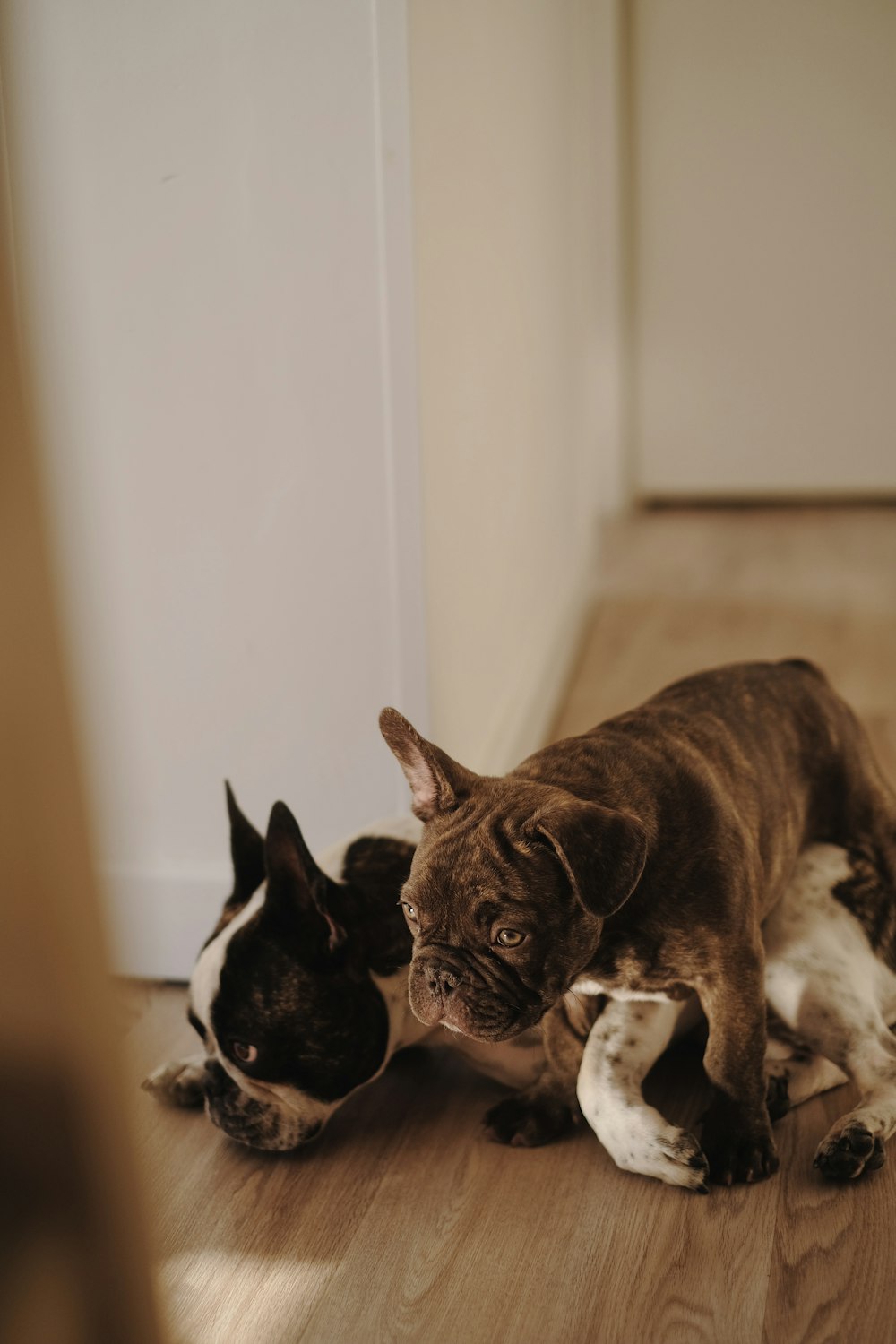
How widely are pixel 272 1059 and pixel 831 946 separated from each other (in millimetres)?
688

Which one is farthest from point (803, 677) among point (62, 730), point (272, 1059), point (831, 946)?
point (62, 730)

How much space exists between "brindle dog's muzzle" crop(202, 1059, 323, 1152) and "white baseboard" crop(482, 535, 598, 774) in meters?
0.91

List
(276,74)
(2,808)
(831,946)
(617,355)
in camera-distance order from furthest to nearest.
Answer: (617,355)
(276,74)
(831,946)
(2,808)

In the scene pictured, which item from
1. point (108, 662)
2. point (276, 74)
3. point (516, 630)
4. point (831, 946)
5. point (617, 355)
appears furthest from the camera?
point (617, 355)

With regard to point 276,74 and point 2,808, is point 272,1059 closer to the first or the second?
point 2,808

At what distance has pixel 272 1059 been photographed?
1.51m

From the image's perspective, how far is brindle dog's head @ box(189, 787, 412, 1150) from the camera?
150cm

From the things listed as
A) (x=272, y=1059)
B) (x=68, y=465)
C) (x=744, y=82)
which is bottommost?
(x=272, y=1059)

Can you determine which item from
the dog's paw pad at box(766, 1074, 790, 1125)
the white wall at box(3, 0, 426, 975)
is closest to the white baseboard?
the white wall at box(3, 0, 426, 975)

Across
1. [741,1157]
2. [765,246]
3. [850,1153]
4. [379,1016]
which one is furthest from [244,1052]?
[765,246]

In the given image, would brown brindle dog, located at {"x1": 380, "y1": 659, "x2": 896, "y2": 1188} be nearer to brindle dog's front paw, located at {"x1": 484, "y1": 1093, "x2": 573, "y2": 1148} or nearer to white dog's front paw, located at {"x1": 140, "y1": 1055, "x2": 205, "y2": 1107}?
brindle dog's front paw, located at {"x1": 484, "y1": 1093, "x2": 573, "y2": 1148}

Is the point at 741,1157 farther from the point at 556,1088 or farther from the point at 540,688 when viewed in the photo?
the point at 540,688

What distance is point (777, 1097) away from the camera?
5.16 ft

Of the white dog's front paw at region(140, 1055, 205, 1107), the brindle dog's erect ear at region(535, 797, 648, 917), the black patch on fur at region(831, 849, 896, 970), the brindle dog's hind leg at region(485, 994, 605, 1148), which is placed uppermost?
the brindle dog's erect ear at region(535, 797, 648, 917)
